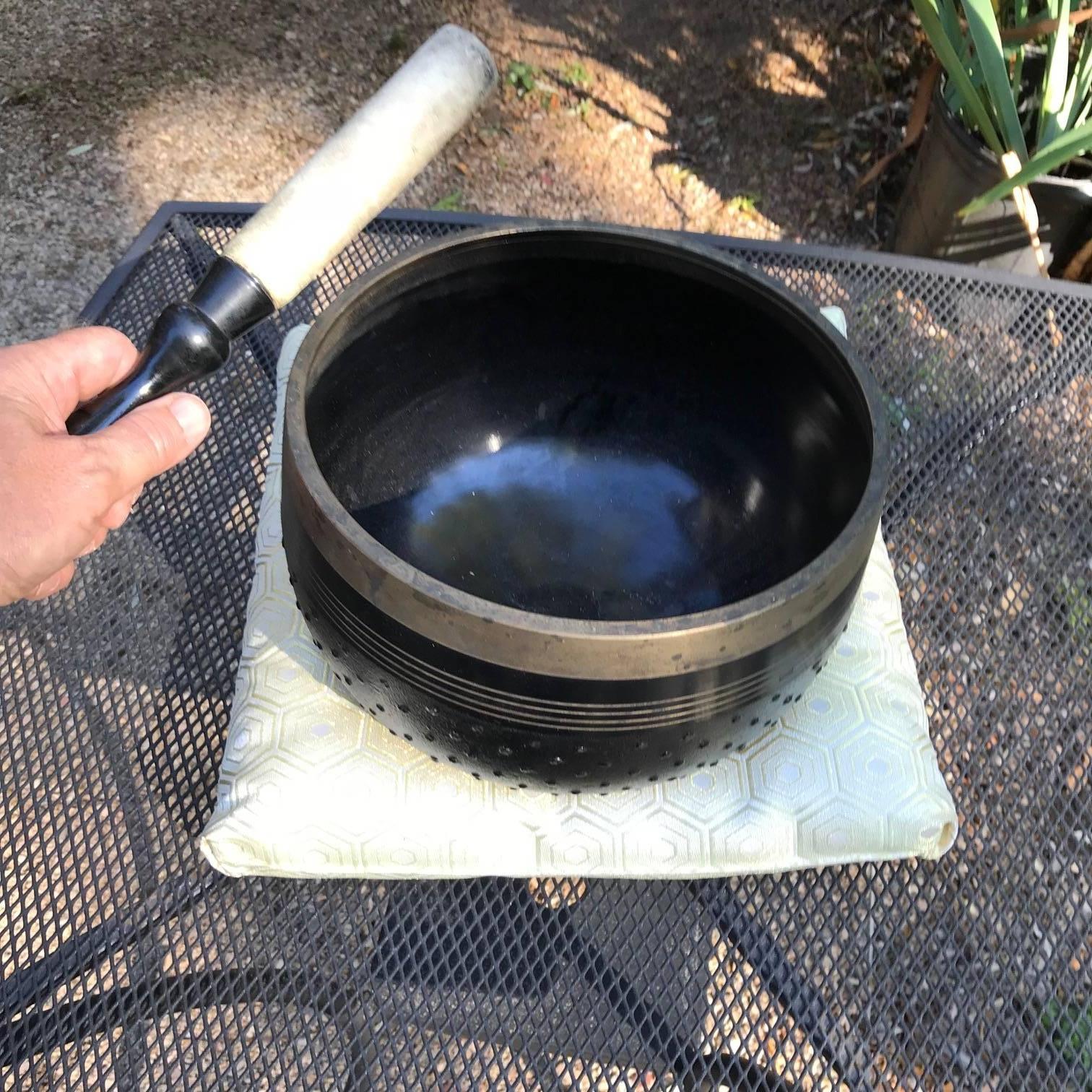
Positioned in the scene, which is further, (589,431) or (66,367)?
(589,431)

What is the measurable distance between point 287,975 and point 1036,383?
876 millimetres

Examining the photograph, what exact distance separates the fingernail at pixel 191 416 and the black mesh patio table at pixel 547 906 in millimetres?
244

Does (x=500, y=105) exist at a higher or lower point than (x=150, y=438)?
lower

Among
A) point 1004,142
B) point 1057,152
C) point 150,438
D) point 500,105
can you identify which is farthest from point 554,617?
point 500,105

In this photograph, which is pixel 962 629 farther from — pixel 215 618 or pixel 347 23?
pixel 347 23

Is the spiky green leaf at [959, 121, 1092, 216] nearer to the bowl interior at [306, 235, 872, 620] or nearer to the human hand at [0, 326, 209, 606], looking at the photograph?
the bowl interior at [306, 235, 872, 620]

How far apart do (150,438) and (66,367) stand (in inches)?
3.9

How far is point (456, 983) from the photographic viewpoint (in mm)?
722

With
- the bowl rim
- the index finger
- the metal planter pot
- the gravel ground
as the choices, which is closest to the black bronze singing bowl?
the bowl rim

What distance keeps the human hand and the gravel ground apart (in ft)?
4.36

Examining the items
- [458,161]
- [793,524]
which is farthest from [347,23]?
[793,524]

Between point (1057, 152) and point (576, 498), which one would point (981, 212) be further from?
point (576, 498)

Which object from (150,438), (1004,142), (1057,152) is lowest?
(1004,142)

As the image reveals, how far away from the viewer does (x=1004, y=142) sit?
1.52 m
